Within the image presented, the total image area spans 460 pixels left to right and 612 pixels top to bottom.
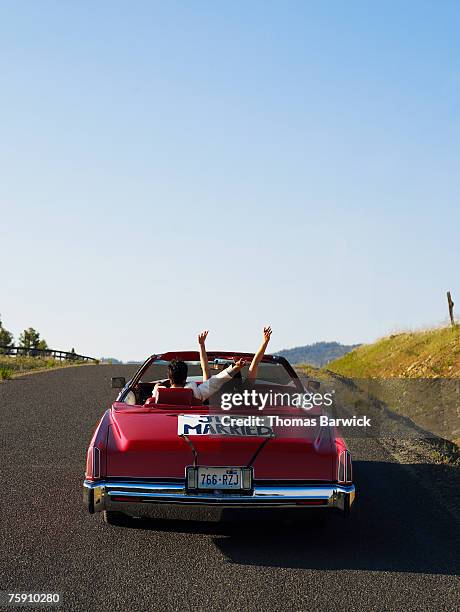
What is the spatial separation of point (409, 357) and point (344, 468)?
3323 centimetres

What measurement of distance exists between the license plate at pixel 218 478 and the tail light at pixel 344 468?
2.54ft

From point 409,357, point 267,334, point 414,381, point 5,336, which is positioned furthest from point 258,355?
point 5,336

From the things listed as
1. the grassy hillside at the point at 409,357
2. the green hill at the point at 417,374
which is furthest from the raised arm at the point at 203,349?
the grassy hillside at the point at 409,357

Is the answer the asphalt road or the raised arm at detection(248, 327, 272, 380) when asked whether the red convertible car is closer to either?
the asphalt road

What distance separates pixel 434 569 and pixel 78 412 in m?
10.6

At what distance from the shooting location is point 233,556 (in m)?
5.80

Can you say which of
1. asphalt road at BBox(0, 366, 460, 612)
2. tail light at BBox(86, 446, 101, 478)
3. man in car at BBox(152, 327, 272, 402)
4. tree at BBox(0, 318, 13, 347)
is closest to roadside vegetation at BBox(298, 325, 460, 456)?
asphalt road at BBox(0, 366, 460, 612)

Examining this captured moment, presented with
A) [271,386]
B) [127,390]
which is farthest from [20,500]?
[271,386]

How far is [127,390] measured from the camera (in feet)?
25.3

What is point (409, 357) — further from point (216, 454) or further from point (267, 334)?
point (216, 454)

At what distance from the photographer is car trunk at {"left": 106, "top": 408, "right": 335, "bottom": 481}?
595 centimetres

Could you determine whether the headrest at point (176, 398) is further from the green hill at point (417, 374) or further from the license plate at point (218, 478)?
the green hill at point (417, 374)

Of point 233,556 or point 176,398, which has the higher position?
point 176,398

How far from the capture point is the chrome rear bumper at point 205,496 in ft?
19.3
